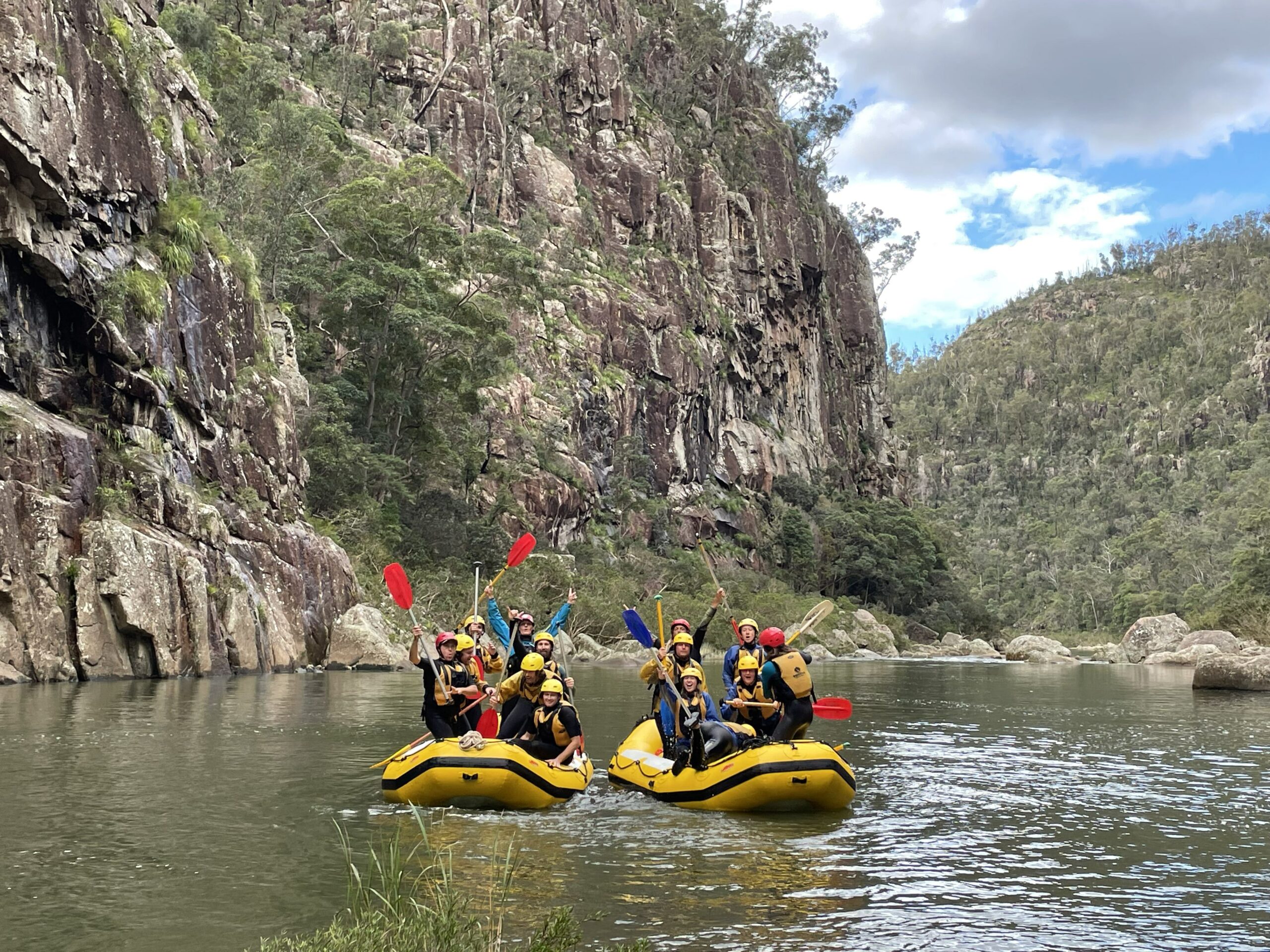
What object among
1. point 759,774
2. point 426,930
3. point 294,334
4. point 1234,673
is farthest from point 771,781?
point 294,334

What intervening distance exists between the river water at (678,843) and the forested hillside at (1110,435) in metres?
52.7

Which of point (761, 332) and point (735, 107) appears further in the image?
point (735, 107)

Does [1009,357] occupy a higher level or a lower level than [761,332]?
higher

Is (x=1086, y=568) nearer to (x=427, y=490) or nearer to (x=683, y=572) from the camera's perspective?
(x=683, y=572)

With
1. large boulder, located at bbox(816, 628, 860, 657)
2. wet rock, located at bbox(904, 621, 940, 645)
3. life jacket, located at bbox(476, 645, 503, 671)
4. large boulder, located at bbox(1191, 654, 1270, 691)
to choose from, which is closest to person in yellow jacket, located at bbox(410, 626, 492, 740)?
life jacket, located at bbox(476, 645, 503, 671)

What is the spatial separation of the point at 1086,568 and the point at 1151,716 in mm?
71031

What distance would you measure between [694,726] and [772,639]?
58.3 inches

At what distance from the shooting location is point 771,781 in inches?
398

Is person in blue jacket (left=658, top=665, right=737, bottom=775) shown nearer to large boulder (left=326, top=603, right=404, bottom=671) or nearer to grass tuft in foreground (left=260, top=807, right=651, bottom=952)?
grass tuft in foreground (left=260, top=807, right=651, bottom=952)

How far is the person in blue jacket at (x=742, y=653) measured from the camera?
12.4 metres

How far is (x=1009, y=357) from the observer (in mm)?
137125

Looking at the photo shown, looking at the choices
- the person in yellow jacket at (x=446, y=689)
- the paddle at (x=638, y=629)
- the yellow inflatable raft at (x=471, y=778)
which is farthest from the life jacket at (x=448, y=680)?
the paddle at (x=638, y=629)

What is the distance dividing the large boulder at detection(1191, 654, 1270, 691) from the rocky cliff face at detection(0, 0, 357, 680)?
2063 centimetres

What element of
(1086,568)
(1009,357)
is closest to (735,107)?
(1086,568)
